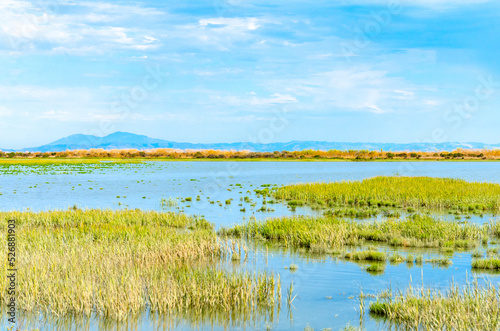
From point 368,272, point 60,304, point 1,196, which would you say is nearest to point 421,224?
point 368,272

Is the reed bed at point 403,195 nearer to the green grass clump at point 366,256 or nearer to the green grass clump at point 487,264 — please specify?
the green grass clump at point 487,264

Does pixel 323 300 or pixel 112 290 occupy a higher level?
pixel 112 290

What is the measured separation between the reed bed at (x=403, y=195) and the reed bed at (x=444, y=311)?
23.9 meters

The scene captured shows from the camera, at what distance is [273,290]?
42.1 ft

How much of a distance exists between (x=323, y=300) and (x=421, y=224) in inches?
468

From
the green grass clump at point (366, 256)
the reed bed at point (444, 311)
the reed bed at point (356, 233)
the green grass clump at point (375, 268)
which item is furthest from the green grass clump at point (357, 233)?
the reed bed at point (444, 311)

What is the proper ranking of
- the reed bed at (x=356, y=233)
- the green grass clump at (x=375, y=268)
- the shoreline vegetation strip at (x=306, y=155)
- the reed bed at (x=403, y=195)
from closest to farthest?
1. the green grass clump at (x=375, y=268)
2. the reed bed at (x=356, y=233)
3. the reed bed at (x=403, y=195)
4. the shoreline vegetation strip at (x=306, y=155)

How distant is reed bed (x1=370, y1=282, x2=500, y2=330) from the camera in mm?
9750

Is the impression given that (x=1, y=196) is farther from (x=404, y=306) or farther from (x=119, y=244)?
(x=404, y=306)

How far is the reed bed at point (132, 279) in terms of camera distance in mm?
11516

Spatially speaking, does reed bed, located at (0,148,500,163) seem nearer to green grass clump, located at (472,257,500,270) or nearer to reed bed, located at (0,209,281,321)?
reed bed, located at (0,209,281,321)

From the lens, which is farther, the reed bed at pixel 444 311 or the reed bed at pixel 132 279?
the reed bed at pixel 132 279

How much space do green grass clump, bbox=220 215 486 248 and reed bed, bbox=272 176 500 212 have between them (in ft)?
39.8

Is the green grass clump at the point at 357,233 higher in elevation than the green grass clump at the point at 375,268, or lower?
higher
